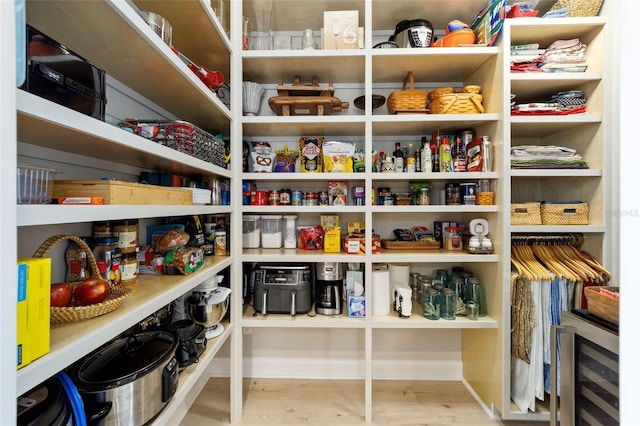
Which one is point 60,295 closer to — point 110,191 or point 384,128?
point 110,191

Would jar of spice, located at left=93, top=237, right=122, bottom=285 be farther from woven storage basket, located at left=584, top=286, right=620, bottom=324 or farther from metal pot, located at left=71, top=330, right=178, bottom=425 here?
woven storage basket, located at left=584, top=286, right=620, bottom=324

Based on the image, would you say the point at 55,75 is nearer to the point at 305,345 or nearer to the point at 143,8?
the point at 143,8

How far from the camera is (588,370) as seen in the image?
102cm

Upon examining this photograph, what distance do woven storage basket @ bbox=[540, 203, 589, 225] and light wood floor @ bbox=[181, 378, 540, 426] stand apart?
1.22m

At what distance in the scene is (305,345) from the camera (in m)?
2.00

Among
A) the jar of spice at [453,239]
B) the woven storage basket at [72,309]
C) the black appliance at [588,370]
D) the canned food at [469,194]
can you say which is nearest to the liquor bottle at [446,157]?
the canned food at [469,194]

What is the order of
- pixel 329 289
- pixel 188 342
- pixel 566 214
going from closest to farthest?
pixel 188 342 < pixel 566 214 < pixel 329 289

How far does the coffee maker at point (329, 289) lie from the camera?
163 cm

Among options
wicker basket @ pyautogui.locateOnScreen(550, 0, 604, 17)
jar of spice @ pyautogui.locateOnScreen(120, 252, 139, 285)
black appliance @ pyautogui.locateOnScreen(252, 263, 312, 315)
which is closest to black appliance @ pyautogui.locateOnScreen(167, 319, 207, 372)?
jar of spice @ pyautogui.locateOnScreen(120, 252, 139, 285)

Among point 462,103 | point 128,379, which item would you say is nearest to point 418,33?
point 462,103

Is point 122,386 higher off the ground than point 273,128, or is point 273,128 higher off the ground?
point 273,128

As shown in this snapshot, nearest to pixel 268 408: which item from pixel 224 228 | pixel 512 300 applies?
pixel 224 228

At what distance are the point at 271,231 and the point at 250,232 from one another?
0.46 ft

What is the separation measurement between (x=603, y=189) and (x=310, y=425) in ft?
7.09
